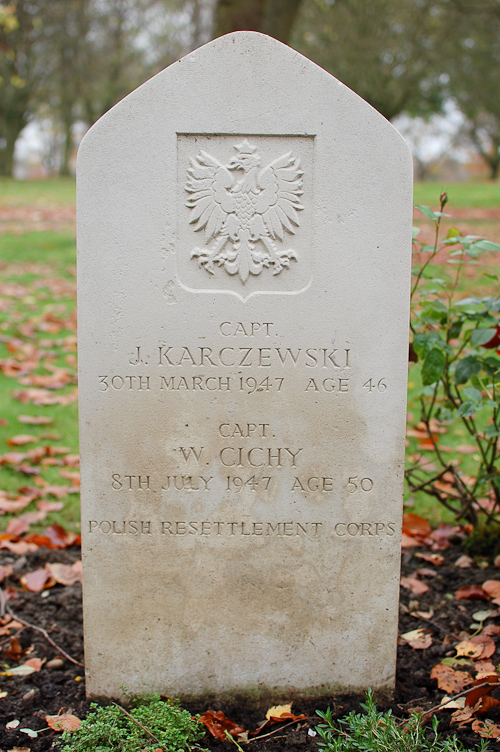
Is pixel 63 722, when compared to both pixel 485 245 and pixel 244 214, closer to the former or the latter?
pixel 244 214

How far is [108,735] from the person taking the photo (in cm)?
234

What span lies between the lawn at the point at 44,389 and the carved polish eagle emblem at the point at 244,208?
3.37ft

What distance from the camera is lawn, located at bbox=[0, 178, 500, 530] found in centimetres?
412

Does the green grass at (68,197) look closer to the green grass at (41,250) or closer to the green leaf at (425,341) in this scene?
the green grass at (41,250)

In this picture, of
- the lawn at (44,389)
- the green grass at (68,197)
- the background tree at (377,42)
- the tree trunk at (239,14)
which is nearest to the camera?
the lawn at (44,389)

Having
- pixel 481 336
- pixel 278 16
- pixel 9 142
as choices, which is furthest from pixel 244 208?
pixel 9 142

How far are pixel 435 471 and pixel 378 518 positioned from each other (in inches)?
62.2

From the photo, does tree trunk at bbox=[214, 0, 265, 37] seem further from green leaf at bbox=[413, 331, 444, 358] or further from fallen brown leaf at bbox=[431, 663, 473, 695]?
fallen brown leaf at bbox=[431, 663, 473, 695]

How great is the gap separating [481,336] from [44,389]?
3910 millimetres

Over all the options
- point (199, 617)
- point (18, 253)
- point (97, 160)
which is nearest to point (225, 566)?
point (199, 617)

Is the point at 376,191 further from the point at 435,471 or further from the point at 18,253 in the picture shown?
the point at 18,253

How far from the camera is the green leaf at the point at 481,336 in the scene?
2.92 metres

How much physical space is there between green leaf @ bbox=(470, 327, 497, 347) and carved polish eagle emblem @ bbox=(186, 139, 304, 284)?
0.98 m

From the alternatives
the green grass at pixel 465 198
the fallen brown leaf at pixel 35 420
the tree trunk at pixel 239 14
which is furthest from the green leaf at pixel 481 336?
the green grass at pixel 465 198
